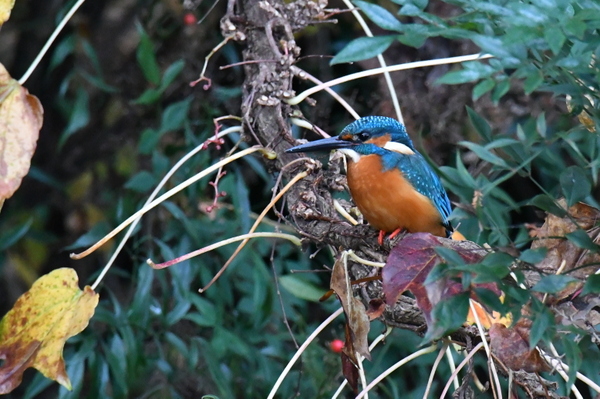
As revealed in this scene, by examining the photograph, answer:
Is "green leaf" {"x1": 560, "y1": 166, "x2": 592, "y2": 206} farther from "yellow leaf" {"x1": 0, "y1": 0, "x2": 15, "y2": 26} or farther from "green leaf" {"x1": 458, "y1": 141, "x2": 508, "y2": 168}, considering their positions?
"yellow leaf" {"x1": 0, "y1": 0, "x2": 15, "y2": 26}

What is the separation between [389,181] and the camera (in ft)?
5.52

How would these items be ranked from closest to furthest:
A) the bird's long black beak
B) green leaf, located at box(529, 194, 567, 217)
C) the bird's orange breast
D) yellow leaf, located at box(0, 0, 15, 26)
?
green leaf, located at box(529, 194, 567, 217) → yellow leaf, located at box(0, 0, 15, 26) → the bird's long black beak → the bird's orange breast

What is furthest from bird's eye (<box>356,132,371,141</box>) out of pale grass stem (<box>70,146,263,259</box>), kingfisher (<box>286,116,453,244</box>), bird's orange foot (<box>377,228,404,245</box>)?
pale grass stem (<box>70,146,263,259</box>)

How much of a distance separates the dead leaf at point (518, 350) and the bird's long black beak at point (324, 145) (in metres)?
0.53

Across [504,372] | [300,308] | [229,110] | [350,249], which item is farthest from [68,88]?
[504,372]

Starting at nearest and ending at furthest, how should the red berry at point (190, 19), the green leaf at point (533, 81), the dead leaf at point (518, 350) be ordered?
the green leaf at point (533, 81) < the dead leaf at point (518, 350) < the red berry at point (190, 19)

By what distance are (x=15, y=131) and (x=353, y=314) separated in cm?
65

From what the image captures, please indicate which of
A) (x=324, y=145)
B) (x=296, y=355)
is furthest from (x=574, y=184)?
(x=324, y=145)

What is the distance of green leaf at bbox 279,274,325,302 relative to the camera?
88.1 inches

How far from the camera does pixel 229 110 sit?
2.46m

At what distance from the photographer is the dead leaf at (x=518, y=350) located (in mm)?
1081

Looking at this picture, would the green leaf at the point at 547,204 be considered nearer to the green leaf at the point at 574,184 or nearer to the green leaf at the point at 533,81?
the green leaf at the point at 574,184

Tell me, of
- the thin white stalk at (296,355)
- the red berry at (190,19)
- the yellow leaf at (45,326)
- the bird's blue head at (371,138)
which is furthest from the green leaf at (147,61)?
the thin white stalk at (296,355)

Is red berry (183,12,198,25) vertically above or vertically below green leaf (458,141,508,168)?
below
